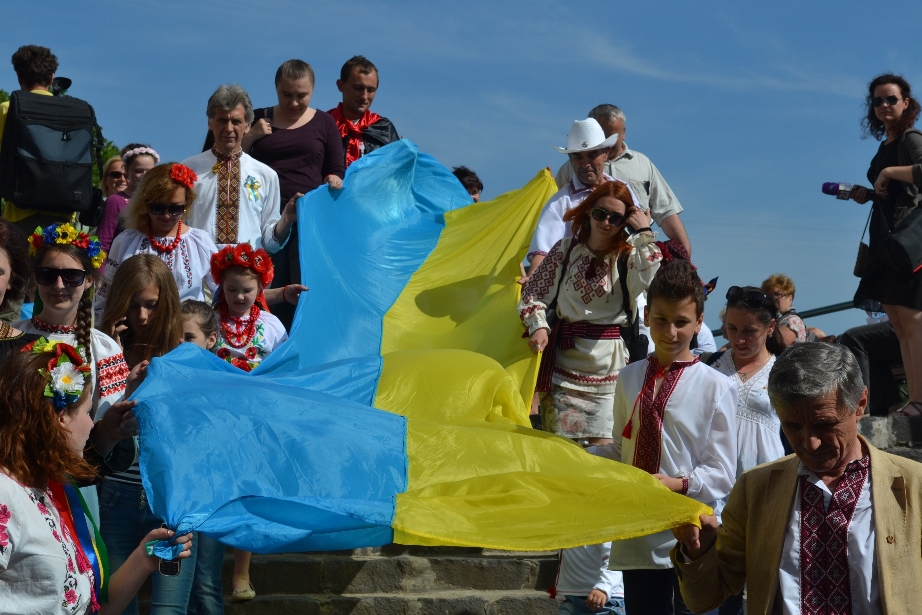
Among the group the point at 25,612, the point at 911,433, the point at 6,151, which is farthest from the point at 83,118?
the point at 911,433

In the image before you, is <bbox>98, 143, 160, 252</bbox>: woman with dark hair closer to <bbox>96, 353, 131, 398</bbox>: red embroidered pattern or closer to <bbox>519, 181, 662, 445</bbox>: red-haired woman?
<bbox>96, 353, 131, 398</bbox>: red embroidered pattern

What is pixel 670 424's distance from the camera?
13.6 ft

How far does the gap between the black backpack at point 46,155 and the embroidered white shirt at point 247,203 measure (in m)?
0.75

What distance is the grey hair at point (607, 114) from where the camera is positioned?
713 cm

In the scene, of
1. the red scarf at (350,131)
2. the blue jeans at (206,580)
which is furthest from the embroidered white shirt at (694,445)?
the red scarf at (350,131)

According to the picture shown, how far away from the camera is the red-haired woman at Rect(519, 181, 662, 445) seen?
5.42 meters

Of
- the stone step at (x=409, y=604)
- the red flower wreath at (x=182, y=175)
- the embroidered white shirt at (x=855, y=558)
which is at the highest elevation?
the red flower wreath at (x=182, y=175)

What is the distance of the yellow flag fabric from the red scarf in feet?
3.28

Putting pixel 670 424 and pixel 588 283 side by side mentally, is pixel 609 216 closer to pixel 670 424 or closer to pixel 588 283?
pixel 588 283

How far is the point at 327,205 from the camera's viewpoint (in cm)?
730

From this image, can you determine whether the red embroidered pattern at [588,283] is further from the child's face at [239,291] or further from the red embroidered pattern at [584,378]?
the child's face at [239,291]

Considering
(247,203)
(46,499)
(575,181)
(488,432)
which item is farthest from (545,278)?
(46,499)

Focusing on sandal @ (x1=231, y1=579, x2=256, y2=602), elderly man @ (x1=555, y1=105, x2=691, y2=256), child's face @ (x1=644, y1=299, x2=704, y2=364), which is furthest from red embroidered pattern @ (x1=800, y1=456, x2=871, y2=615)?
elderly man @ (x1=555, y1=105, x2=691, y2=256)

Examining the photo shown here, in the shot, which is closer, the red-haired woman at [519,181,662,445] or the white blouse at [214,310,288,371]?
the red-haired woman at [519,181,662,445]
